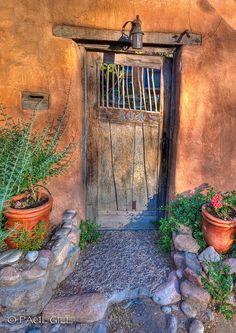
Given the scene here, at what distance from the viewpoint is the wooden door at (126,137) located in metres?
3.06

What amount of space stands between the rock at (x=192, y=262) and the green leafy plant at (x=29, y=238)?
1486 mm

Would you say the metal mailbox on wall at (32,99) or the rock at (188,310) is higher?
the metal mailbox on wall at (32,99)

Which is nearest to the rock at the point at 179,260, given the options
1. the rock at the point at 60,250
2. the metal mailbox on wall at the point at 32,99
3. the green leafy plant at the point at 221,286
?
the green leafy plant at the point at 221,286

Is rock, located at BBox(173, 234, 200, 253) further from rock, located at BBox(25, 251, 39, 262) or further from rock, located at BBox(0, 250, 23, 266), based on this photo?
rock, located at BBox(0, 250, 23, 266)

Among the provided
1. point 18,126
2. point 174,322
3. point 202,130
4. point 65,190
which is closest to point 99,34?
point 18,126

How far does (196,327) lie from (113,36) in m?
2.98

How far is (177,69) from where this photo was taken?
9.65 ft

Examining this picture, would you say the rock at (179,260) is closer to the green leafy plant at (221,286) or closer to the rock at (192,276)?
the rock at (192,276)

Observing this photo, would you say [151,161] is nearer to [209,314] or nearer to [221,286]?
[221,286]

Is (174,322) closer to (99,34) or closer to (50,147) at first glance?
(50,147)

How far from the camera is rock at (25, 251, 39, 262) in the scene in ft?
7.37

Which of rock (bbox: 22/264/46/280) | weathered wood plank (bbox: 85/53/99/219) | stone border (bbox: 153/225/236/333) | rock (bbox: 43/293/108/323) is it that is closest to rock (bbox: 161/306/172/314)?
stone border (bbox: 153/225/236/333)

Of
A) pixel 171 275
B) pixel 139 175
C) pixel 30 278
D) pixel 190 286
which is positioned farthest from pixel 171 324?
pixel 139 175

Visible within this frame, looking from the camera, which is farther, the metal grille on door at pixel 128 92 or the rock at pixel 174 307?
the metal grille on door at pixel 128 92
